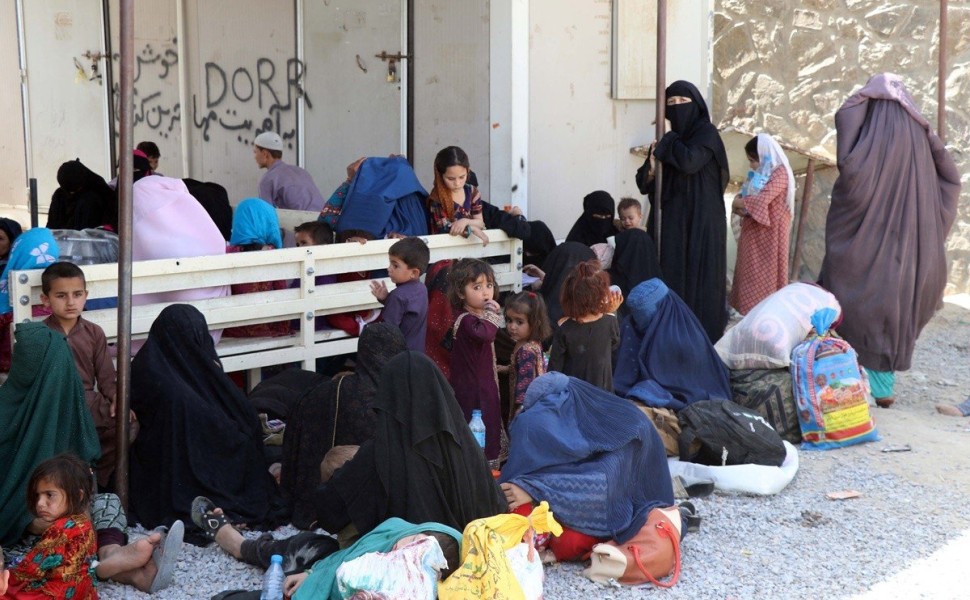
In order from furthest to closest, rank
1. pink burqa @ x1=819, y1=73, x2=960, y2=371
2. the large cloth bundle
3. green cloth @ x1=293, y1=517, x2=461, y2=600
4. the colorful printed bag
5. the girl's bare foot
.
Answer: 1. pink burqa @ x1=819, y1=73, x2=960, y2=371
2. the girl's bare foot
3. the large cloth bundle
4. the colorful printed bag
5. green cloth @ x1=293, y1=517, x2=461, y2=600

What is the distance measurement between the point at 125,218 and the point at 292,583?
134 centimetres

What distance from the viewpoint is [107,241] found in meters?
5.04

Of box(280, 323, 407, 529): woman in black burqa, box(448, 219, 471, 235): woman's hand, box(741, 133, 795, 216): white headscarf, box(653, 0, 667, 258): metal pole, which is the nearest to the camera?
box(280, 323, 407, 529): woman in black burqa

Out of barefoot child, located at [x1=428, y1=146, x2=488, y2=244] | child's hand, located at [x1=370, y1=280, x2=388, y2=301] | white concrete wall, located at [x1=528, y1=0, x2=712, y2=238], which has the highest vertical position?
white concrete wall, located at [x1=528, y1=0, x2=712, y2=238]

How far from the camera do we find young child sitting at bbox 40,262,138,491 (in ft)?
13.7

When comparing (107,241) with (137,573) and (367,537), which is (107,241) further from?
(367,537)

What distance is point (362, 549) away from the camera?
3244 mm

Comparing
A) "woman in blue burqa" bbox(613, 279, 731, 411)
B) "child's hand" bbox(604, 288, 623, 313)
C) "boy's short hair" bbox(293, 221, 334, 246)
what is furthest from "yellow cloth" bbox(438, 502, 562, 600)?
"boy's short hair" bbox(293, 221, 334, 246)

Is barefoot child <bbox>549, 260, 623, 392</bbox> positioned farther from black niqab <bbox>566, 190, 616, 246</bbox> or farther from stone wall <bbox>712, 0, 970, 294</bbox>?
stone wall <bbox>712, 0, 970, 294</bbox>

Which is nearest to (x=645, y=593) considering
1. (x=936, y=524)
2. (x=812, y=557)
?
(x=812, y=557)

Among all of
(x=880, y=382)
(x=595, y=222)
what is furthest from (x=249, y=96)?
(x=880, y=382)

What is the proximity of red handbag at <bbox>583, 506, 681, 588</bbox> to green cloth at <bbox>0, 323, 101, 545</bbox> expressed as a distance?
1.77m

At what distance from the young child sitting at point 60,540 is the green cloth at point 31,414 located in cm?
41

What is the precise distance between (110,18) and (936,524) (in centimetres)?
714
